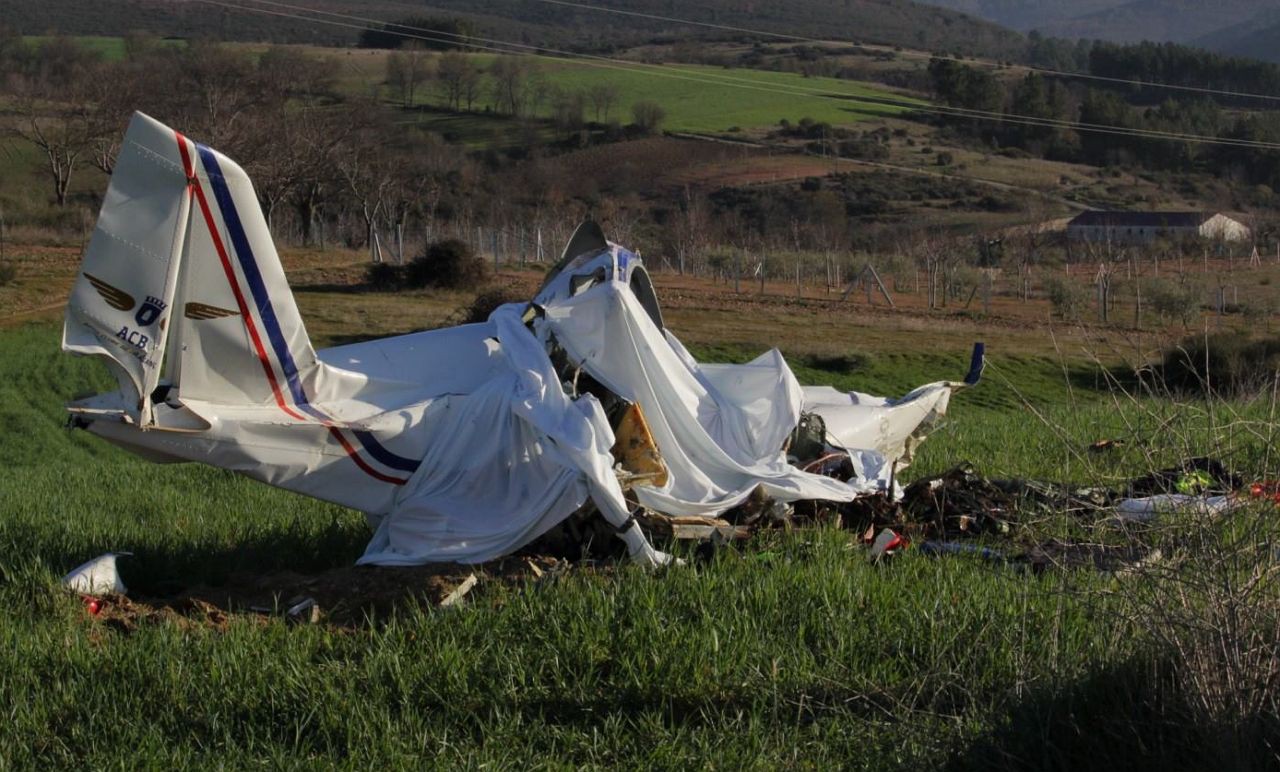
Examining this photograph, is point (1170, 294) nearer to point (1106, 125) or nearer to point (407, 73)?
point (1106, 125)

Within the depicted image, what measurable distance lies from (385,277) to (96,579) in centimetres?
3752

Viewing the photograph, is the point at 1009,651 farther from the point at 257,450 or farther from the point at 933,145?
the point at 933,145

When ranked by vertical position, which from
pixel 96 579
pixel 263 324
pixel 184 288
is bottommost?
pixel 96 579

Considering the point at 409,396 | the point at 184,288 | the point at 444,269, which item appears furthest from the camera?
the point at 444,269

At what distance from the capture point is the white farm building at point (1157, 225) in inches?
3319

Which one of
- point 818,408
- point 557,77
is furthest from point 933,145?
point 818,408

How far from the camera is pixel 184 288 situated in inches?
353

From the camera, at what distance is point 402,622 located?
25.8ft

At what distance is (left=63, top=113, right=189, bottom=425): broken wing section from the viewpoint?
851 centimetres

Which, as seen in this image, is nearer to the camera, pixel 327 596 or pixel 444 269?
pixel 327 596

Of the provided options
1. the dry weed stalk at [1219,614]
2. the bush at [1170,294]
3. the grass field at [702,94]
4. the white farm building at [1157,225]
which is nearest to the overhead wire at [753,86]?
the grass field at [702,94]

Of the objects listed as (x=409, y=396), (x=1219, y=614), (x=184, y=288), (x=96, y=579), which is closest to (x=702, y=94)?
(x=409, y=396)

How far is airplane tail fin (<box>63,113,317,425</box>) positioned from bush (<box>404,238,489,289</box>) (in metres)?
36.1

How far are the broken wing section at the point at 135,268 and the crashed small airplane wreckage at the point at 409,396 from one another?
0.01 metres
